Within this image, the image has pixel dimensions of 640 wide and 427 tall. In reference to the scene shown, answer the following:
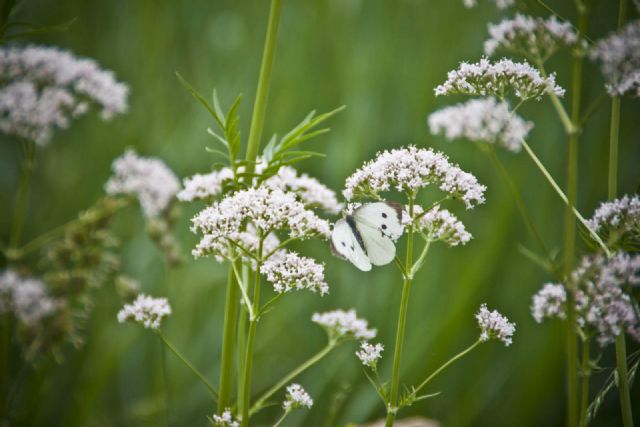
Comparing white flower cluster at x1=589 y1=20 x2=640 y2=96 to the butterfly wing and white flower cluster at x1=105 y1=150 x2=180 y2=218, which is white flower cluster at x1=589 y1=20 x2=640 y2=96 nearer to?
the butterfly wing

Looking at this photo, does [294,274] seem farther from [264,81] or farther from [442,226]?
[264,81]

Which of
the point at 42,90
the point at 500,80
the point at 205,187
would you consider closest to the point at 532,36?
the point at 500,80

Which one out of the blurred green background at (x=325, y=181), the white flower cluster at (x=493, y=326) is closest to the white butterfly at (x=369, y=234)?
the white flower cluster at (x=493, y=326)

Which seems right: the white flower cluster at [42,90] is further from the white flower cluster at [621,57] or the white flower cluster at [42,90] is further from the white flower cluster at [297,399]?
the white flower cluster at [621,57]

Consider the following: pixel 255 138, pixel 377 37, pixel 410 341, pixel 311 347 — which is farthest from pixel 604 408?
pixel 377 37

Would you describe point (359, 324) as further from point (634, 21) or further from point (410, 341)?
point (410, 341)
